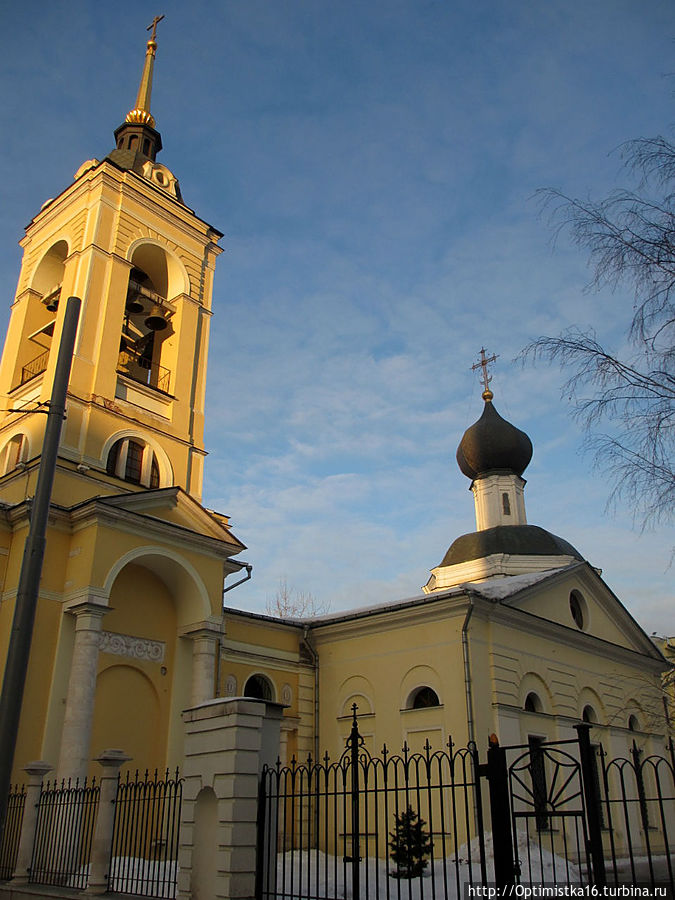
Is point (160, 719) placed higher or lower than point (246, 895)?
higher

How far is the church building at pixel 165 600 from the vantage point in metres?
15.1

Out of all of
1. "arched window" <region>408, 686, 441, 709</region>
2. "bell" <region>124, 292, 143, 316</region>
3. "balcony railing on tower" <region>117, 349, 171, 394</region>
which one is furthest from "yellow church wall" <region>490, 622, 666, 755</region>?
"bell" <region>124, 292, 143, 316</region>

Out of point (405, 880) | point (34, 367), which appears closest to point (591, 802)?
point (405, 880)

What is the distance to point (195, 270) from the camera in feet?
71.7

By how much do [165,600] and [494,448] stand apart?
1814 cm

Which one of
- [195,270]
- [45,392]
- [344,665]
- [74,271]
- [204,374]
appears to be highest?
[195,270]

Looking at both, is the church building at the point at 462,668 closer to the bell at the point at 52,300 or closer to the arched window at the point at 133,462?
the arched window at the point at 133,462

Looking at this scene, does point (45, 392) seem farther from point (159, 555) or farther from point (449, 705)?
point (449, 705)

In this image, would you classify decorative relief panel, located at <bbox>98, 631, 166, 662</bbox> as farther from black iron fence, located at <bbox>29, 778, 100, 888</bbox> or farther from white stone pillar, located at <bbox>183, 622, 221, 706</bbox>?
black iron fence, located at <bbox>29, 778, 100, 888</bbox>

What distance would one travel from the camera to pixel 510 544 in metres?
29.4

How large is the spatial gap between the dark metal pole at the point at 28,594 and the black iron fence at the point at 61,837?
3.45 m

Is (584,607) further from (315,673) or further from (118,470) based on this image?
(118,470)

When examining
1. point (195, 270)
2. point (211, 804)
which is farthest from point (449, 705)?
point (195, 270)

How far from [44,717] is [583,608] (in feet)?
49.6
